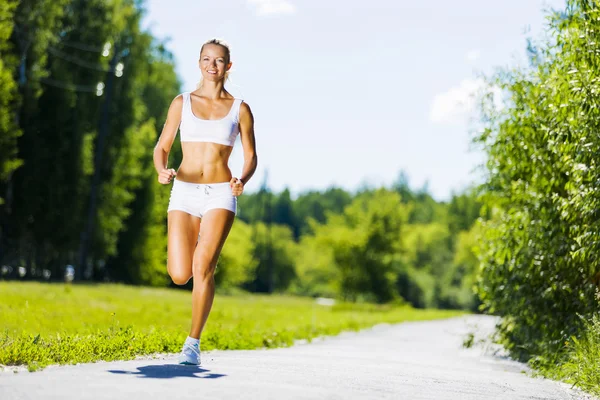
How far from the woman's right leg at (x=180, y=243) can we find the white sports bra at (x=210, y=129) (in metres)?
0.69

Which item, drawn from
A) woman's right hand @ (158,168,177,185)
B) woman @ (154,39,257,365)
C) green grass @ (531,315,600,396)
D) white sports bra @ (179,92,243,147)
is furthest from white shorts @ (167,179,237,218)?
green grass @ (531,315,600,396)

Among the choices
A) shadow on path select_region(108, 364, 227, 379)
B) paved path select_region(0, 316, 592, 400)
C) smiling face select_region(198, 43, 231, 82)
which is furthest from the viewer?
smiling face select_region(198, 43, 231, 82)

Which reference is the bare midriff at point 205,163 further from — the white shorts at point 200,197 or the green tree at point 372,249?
the green tree at point 372,249

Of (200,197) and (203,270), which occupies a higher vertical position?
(200,197)

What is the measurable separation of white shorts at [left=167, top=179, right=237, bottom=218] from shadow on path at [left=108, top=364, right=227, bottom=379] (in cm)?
136

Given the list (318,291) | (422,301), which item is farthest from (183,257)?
(318,291)

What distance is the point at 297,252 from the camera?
13350cm

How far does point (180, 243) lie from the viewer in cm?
835

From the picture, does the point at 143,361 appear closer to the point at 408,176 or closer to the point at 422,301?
the point at 422,301

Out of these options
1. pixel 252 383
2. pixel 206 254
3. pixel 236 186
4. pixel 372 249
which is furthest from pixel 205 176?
pixel 372 249

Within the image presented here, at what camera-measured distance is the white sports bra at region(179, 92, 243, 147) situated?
830 centimetres

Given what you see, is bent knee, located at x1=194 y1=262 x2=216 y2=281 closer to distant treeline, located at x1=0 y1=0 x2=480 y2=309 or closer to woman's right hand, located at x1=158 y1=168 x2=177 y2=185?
woman's right hand, located at x1=158 y1=168 x2=177 y2=185

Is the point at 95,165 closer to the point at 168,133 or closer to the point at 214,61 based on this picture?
the point at 168,133

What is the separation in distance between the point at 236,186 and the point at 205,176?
32cm
